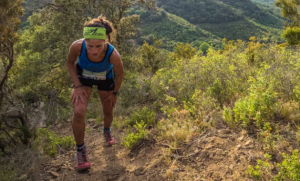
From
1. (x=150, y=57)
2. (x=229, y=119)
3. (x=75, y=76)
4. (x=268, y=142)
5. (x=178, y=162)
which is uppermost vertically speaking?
(x=75, y=76)

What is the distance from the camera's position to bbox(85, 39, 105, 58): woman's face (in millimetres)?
2507

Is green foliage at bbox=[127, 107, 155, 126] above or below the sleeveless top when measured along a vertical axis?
below

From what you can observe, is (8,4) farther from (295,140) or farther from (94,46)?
(295,140)

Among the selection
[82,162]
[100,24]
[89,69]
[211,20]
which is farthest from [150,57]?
[211,20]

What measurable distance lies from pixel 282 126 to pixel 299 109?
327 mm

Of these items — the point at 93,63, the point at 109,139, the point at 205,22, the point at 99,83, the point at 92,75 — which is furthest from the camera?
the point at 205,22

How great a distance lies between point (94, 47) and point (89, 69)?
0.40 m

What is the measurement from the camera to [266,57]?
5.06m

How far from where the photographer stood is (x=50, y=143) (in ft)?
11.3

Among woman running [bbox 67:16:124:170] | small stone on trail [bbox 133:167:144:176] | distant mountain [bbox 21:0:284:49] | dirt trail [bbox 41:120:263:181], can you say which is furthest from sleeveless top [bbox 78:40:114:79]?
distant mountain [bbox 21:0:284:49]

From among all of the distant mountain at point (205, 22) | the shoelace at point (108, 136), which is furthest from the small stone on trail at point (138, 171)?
the distant mountain at point (205, 22)

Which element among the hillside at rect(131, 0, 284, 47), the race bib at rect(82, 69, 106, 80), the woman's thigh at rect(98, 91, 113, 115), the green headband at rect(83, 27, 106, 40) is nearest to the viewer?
the green headband at rect(83, 27, 106, 40)

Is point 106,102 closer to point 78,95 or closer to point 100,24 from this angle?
point 78,95

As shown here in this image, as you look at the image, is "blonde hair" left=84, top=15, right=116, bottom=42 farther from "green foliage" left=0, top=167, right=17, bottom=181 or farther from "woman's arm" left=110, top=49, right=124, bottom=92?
"green foliage" left=0, top=167, right=17, bottom=181
